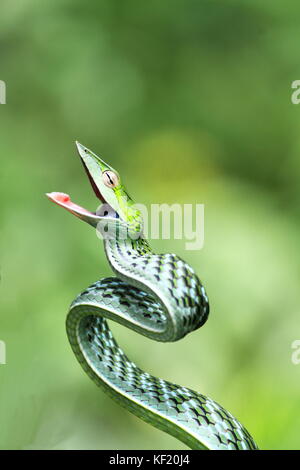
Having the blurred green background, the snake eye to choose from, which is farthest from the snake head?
the blurred green background

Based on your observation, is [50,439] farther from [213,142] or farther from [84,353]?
[213,142]

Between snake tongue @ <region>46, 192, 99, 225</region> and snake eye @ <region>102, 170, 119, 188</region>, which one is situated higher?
snake eye @ <region>102, 170, 119, 188</region>

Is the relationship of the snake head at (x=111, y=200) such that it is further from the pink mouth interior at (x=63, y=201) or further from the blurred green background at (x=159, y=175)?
the blurred green background at (x=159, y=175)

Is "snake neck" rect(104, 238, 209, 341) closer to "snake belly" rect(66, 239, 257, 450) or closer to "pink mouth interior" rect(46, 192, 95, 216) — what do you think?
"snake belly" rect(66, 239, 257, 450)

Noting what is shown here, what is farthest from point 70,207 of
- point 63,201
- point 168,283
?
point 168,283

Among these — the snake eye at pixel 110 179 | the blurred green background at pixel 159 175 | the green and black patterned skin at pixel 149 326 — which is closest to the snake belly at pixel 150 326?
the green and black patterned skin at pixel 149 326

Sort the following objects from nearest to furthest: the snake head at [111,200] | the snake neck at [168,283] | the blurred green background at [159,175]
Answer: the snake neck at [168,283] < the snake head at [111,200] < the blurred green background at [159,175]
